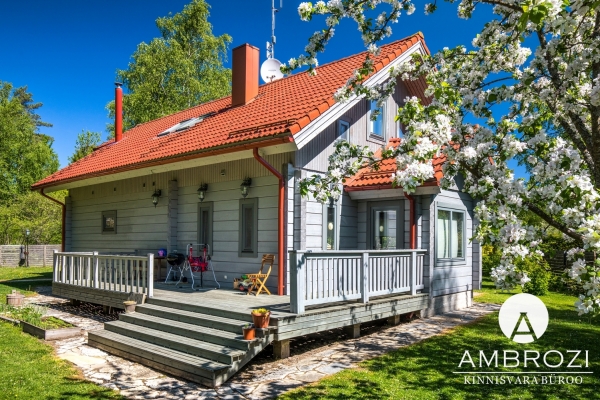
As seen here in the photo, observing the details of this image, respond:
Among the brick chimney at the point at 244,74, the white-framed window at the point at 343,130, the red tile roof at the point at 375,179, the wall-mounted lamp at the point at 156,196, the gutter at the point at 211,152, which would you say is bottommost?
the wall-mounted lamp at the point at 156,196

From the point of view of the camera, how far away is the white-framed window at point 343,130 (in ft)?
32.5

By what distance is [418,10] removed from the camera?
551cm

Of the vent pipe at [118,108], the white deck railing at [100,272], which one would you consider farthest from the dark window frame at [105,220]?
the vent pipe at [118,108]

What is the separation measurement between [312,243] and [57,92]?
42.1m

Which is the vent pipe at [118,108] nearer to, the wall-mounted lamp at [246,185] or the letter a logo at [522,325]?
the wall-mounted lamp at [246,185]

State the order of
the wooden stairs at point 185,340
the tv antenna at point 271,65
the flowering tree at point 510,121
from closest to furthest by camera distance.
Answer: the flowering tree at point 510,121 < the wooden stairs at point 185,340 < the tv antenna at point 271,65

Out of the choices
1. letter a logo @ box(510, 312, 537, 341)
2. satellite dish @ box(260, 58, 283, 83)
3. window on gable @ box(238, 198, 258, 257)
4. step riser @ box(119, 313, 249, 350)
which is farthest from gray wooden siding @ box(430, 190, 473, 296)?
satellite dish @ box(260, 58, 283, 83)

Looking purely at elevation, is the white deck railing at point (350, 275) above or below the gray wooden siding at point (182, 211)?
below

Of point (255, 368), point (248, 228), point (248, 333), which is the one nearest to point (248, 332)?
point (248, 333)

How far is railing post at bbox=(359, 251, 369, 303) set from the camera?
→ 7.78 meters

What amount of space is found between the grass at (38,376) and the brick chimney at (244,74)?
7469mm

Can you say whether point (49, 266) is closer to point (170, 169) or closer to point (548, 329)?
point (170, 169)

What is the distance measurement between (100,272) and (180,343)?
443 centimetres

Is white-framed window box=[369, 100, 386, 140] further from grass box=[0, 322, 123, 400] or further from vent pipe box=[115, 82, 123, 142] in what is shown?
vent pipe box=[115, 82, 123, 142]
